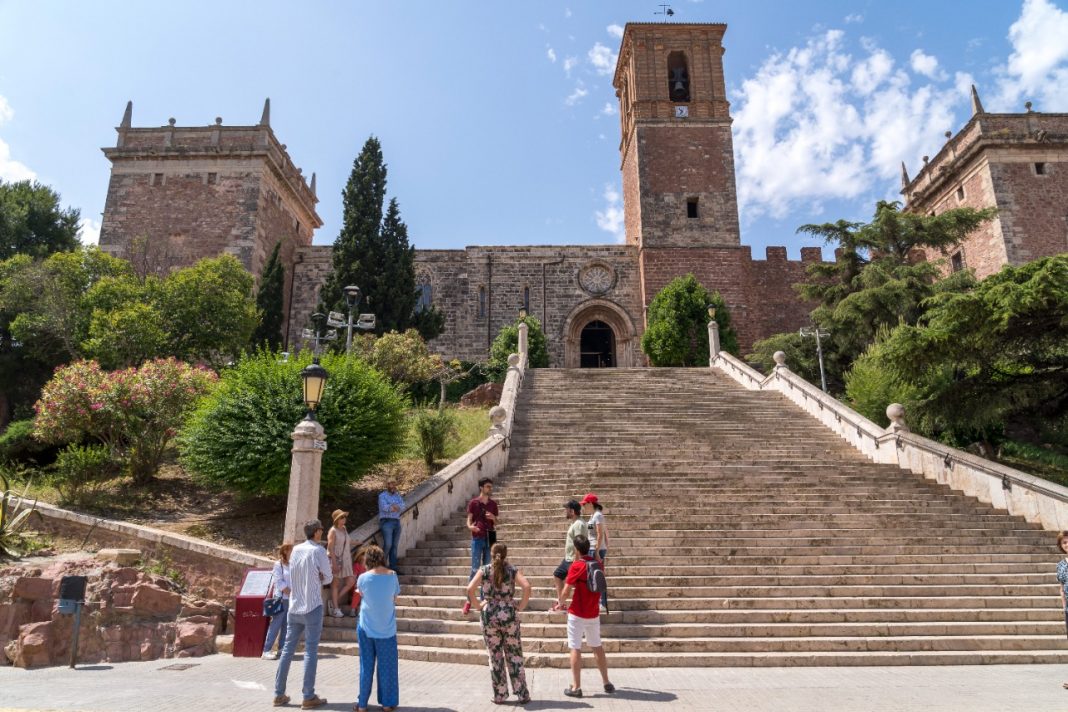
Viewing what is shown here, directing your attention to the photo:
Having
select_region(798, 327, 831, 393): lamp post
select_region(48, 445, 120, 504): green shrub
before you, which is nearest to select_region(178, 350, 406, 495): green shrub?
select_region(48, 445, 120, 504): green shrub

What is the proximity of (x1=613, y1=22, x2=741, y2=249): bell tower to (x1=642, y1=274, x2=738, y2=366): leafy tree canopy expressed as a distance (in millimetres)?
3578

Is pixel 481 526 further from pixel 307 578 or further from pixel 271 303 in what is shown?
pixel 271 303

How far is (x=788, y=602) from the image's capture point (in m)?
7.02

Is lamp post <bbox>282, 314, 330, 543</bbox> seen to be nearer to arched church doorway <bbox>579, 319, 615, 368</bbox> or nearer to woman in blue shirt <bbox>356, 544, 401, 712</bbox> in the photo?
woman in blue shirt <bbox>356, 544, 401, 712</bbox>

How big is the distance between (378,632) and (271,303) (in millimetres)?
22356

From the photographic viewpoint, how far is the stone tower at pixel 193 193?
26406 millimetres

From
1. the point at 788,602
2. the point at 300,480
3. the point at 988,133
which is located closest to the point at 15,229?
the point at 300,480

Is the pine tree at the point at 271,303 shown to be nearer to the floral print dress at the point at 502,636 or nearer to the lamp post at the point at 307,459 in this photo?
the lamp post at the point at 307,459

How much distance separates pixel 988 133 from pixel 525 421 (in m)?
23.0

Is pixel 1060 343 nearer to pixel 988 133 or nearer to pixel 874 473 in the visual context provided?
pixel 874 473

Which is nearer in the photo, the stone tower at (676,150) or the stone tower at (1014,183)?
the stone tower at (1014,183)

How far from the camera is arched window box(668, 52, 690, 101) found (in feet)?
99.6

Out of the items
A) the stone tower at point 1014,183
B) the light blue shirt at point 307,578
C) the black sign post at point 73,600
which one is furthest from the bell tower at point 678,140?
the light blue shirt at point 307,578

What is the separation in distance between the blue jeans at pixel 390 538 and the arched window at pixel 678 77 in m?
27.1
